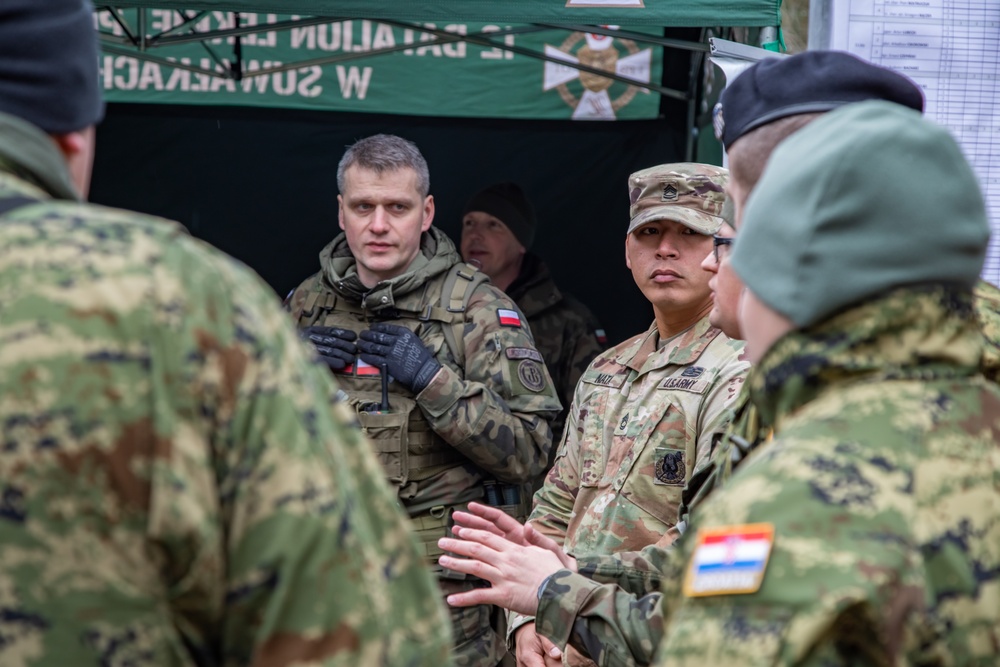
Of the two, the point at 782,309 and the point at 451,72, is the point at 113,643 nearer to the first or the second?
the point at 782,309

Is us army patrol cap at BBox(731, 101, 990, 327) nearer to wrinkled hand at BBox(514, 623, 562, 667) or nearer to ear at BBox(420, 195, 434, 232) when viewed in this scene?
wrinkled hand at BBox(514, 623, 562, 667)

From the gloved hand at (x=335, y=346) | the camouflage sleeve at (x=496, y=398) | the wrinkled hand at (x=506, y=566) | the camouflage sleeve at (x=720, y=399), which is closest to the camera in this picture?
the wrinkled hand at (x=506, y=566)

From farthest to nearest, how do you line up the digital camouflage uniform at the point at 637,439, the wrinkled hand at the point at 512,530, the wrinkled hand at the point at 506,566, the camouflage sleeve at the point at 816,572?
1. the digital camouflage uniform at the point at 637,439
2. the wrinkled hand at the point at 512,530
3. the wrinkled hand at the point at 506,566
4. the camouflage sleeve at the point at 816,572

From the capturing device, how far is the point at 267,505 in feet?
3.51

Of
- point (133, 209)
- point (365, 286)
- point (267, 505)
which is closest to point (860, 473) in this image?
point (267, 505)

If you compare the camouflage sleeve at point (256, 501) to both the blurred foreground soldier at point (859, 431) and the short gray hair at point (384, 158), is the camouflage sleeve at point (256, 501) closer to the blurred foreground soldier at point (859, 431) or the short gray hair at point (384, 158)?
the blurred foreground soldier at point (859, 431)

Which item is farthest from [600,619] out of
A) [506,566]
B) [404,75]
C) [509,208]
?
[404,75]

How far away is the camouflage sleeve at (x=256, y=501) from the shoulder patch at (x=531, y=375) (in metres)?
3.03

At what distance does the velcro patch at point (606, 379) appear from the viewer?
324cm

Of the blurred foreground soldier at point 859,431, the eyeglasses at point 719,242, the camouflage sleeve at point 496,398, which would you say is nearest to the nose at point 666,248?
the eyeglasses at point 719,242

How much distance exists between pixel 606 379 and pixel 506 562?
0.91 m

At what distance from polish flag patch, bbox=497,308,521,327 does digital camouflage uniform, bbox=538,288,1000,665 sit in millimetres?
2770

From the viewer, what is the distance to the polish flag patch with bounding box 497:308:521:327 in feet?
13.7

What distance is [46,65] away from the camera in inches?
48.4
